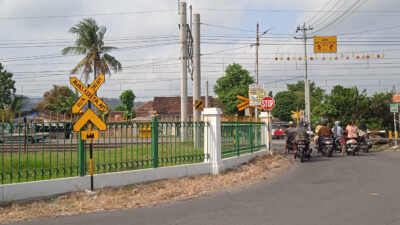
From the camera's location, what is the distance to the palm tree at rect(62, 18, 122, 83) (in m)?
32.3

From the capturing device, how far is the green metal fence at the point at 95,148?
7.79m

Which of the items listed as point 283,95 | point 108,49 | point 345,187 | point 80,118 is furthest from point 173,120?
point 283,95

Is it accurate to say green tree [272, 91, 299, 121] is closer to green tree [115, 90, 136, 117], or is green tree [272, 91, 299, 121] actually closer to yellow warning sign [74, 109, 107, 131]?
green tree [115, 90, 136, 117]

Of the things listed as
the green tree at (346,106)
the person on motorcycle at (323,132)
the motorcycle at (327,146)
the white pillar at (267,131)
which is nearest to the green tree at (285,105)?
the green tree at (346,106)

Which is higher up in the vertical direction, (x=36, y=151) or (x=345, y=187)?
(x=36, y=151)

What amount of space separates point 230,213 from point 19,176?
4302 millimetres

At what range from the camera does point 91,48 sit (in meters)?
32.6

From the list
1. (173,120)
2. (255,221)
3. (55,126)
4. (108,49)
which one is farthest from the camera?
(108,49)

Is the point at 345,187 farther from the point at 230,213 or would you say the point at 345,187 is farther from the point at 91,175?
the point at 91,175

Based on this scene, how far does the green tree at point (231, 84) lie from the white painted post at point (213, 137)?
42.2 m

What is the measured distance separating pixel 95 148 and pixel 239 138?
5.68 meters

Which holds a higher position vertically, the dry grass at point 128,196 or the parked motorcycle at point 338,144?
the parked motorcycle at point 338,144

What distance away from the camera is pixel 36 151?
25.9ft

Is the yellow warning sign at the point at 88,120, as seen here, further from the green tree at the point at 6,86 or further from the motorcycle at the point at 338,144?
the green tree at the point at 6,86
